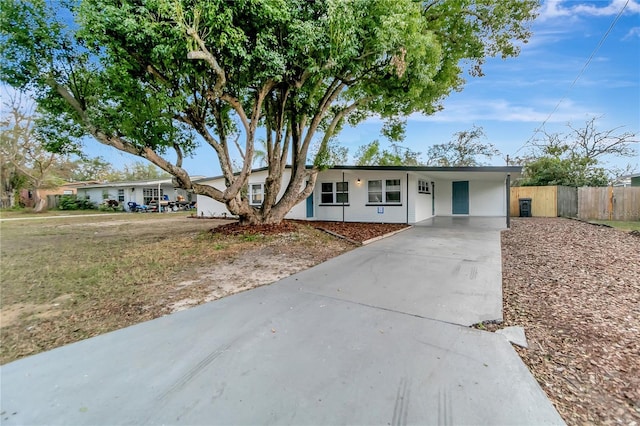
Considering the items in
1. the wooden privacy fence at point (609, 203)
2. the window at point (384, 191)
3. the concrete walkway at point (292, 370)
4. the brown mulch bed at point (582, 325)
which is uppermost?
the window at point (384, 191)

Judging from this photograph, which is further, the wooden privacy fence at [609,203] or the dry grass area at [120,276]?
the wooden privacy fence at [609,203]

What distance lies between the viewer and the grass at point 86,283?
2755 mm

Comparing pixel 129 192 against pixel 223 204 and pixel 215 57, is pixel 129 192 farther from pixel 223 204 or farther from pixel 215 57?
pixel 215 57

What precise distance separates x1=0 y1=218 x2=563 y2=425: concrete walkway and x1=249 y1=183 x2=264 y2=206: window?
11.6m

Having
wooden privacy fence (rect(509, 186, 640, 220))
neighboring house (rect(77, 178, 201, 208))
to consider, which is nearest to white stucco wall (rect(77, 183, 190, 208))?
neighboring house (rect(77, 178, 201, 208))

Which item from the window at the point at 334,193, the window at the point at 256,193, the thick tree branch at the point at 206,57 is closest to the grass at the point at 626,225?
the window at the point at 334,193

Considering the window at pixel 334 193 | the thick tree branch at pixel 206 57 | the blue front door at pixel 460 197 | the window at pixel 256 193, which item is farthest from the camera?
the blue front door at pixel 460 197

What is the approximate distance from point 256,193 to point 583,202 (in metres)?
16.4

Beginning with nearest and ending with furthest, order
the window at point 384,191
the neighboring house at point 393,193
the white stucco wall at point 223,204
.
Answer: the neighboring house at point 393,193 → the window at point 384,191 → the white stucco wall at point 223,204

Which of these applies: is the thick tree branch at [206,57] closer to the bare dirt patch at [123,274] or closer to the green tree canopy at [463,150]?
the bare dirt patch at [123,274]

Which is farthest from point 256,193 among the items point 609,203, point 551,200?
point 609,203

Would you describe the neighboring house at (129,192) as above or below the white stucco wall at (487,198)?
above

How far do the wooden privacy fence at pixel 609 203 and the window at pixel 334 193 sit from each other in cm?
1164

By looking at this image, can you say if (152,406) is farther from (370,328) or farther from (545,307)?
(545,307)
